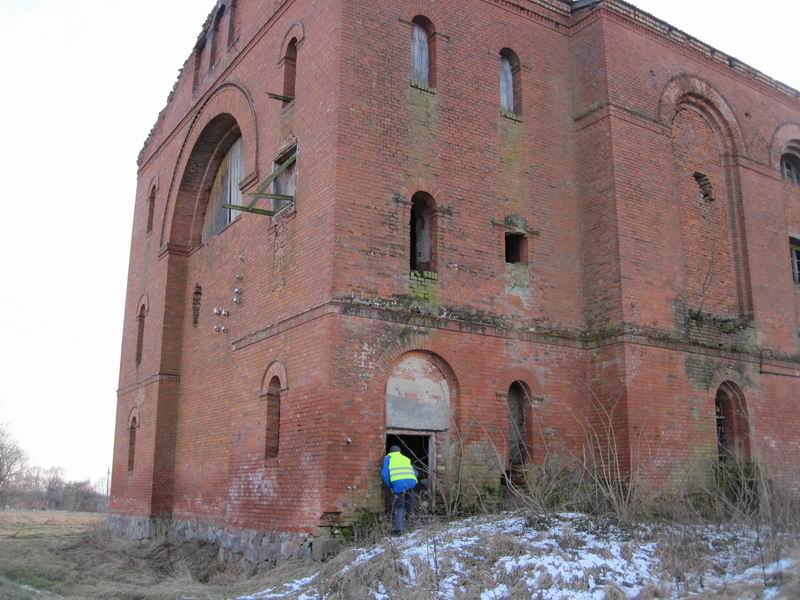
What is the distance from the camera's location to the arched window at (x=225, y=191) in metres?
17.4

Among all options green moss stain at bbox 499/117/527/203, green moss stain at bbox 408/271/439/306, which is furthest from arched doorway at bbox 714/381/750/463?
green moss stain at bbox 408/271/439/306

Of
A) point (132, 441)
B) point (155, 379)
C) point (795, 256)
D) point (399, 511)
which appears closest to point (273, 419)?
point (399, 511)

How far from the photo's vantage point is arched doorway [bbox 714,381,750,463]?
14852 millimetres

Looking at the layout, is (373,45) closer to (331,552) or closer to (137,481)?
(331,552)

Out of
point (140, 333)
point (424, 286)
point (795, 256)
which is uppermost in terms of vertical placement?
point (795, 256)

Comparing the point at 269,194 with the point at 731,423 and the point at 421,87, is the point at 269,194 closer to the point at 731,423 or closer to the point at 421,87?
the point at 421,87

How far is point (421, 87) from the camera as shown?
1334 cm

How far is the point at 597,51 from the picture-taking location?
15.2 m

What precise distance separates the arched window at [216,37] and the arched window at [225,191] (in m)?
2.21

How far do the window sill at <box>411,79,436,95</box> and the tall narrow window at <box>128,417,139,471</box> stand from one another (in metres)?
10.9

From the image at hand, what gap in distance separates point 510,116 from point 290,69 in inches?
158

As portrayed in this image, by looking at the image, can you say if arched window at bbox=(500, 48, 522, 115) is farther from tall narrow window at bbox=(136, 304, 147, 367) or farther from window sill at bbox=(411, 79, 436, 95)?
tall narrow window at bbox=(136, 304, 147, 367)

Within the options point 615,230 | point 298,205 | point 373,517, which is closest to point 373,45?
point 298,205

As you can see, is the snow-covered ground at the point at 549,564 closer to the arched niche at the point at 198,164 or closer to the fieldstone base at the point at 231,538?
the fieldstone base at the point at 231,538
